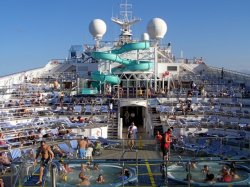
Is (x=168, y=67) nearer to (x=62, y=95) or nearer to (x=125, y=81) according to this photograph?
(x=125, y=81)

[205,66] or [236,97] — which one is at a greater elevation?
[205,66]

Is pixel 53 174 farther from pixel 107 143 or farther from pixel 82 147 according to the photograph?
pixel 107 143

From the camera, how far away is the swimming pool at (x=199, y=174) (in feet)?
30.1

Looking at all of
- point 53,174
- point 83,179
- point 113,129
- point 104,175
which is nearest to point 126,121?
point 113,129

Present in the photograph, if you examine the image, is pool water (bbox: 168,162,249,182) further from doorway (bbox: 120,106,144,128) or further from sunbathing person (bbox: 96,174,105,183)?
doorway (bbox: 120,106,144,128)

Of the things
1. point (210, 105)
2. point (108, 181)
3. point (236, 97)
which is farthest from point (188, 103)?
point (108, 181)

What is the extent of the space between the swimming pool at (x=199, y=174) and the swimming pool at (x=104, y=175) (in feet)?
3.60

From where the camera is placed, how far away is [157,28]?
3684cm

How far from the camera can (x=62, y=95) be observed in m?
27.8

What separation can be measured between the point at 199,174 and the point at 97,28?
31866mm

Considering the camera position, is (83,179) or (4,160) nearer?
(83,179)

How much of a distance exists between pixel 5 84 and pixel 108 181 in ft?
84.4

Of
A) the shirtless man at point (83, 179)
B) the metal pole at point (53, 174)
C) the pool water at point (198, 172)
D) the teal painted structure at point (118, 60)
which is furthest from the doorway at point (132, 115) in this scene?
the metal pole at point (53, 174)

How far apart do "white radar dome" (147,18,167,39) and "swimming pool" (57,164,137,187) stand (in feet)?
92.0
